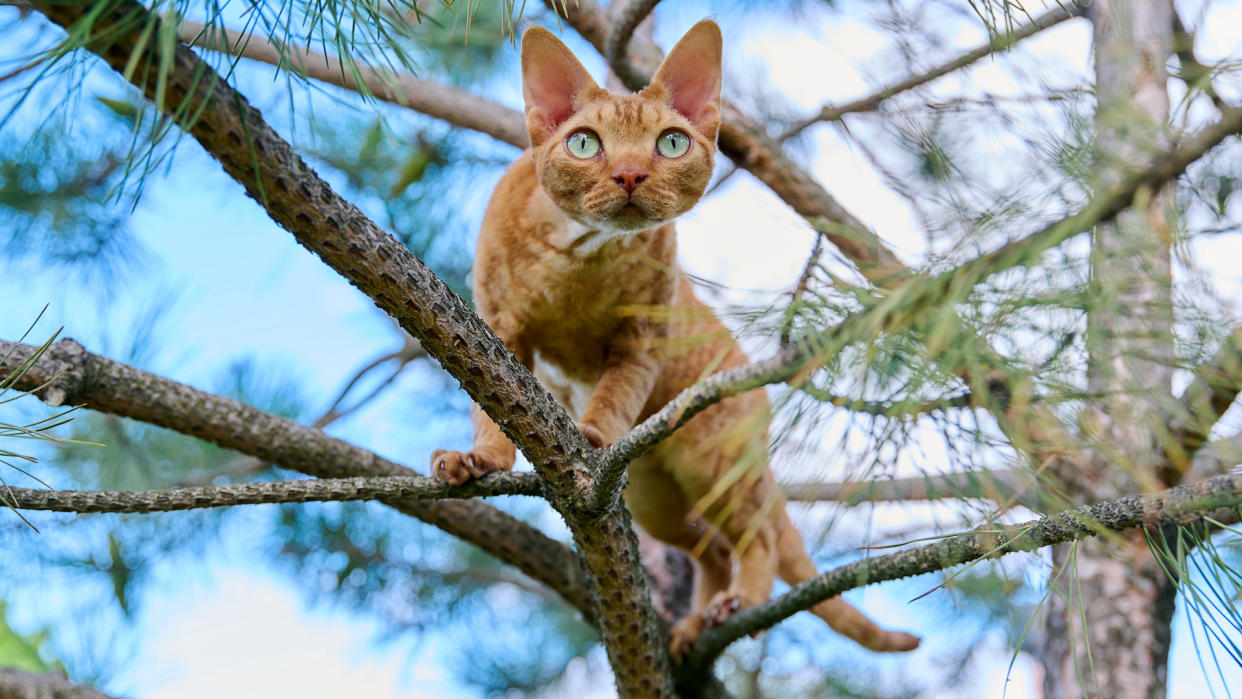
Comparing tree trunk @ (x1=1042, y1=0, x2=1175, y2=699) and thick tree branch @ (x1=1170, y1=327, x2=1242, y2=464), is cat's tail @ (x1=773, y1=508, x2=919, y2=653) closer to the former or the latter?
tree trunk @ (x1=1042, y1=0, x2=1175, y2=699)

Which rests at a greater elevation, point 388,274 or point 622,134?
point 622,134

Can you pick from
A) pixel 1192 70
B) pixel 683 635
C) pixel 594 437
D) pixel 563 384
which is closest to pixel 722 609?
pixel 683 635

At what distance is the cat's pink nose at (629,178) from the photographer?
173 cm

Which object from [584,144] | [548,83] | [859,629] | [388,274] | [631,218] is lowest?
[388,274]

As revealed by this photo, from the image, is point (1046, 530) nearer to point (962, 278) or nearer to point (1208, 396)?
point (962, 278)

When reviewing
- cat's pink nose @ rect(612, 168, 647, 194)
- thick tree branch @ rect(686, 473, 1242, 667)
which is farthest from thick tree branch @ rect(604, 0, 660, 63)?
thick tree branch @ rect(686, 473, 1242, 667)

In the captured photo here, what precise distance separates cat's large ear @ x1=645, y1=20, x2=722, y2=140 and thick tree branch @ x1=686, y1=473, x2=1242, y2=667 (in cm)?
89

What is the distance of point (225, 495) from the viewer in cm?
131

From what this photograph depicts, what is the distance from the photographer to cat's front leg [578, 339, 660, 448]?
6.16ft

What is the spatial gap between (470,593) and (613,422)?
172cm

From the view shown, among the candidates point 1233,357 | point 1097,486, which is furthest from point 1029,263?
point 1097,486

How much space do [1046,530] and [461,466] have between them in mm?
866

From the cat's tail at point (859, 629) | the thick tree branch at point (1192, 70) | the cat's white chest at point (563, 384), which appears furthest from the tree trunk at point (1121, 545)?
the cat's white chest at point (563, 384)

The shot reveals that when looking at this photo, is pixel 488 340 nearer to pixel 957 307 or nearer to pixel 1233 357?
pixel 957 307
